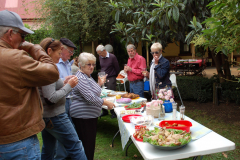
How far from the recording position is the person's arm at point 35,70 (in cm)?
126

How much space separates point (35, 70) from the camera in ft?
4.18

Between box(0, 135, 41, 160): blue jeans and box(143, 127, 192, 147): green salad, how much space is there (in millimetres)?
862

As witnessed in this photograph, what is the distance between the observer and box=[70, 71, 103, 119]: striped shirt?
228 centimetres

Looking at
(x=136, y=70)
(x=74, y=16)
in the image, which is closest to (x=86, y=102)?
(x=136, y=70)

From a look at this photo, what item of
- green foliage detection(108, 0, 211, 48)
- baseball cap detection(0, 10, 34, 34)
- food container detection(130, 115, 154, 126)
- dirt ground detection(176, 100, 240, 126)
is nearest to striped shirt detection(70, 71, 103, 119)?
food container detection(130, 115, 154, 126)

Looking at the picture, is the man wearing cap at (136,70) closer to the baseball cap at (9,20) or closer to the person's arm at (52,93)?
the person's arm at (52,93)

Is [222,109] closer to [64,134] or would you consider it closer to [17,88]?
[64,134]

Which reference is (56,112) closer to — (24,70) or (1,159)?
(1,159)

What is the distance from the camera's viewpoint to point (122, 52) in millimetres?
13414

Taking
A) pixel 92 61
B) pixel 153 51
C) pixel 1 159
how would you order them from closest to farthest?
1. pixel 1 159
2. pixel 92 61
3. pixel 153 51

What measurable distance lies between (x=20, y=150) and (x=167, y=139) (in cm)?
109

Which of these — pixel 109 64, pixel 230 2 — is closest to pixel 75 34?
pixel 109 64

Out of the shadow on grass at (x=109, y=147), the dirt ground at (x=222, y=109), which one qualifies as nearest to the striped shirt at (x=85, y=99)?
the shadow on grass at (x=109, y=147)

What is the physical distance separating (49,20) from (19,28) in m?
7.46
